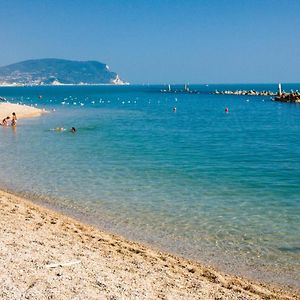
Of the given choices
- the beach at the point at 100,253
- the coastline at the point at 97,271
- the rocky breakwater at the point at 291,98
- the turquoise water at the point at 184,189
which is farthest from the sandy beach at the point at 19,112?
the rocky breakwater at the point at 291,98

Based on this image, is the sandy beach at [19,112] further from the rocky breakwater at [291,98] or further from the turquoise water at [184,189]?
the rocky breakwater at [291,98]

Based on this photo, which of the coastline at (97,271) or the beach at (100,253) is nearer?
the coastline at (97,271)

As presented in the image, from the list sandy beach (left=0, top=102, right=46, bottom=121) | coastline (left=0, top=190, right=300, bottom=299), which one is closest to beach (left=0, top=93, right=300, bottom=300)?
coastline (left=0, top=190, right=300, bottom=299)

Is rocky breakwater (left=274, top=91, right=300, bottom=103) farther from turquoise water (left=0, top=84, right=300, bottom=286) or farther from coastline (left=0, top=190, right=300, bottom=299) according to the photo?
coastline (left=0, top=190, right=300, bottom=299)

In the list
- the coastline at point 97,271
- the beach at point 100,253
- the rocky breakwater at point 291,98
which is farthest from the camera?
the rocky breakwater at point 291,98

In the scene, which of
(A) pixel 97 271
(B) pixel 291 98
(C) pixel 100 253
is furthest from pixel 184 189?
(B) pixel 291 98

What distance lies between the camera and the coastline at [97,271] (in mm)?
7781

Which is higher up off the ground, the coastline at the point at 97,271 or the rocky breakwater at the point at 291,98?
the rocky breakwater at the point at 291,98

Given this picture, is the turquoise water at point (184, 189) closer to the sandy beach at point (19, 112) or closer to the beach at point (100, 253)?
the beach at point (100, 253)

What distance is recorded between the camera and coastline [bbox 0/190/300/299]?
7.78 metres

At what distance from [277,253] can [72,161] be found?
15134 millimetres

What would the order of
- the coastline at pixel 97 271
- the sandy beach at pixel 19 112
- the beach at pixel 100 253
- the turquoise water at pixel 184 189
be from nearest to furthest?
the coastline at pixel 97 271
the beach at pixel 100 253
the turquoise water at pixel 184 189
the sandy beach at pixel 19 112

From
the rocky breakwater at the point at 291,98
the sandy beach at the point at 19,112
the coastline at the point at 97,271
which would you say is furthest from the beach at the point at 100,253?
the rocky breakwater at the point at 291,98

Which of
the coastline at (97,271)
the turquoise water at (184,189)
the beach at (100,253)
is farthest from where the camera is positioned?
the turquoise water at (184,189)
